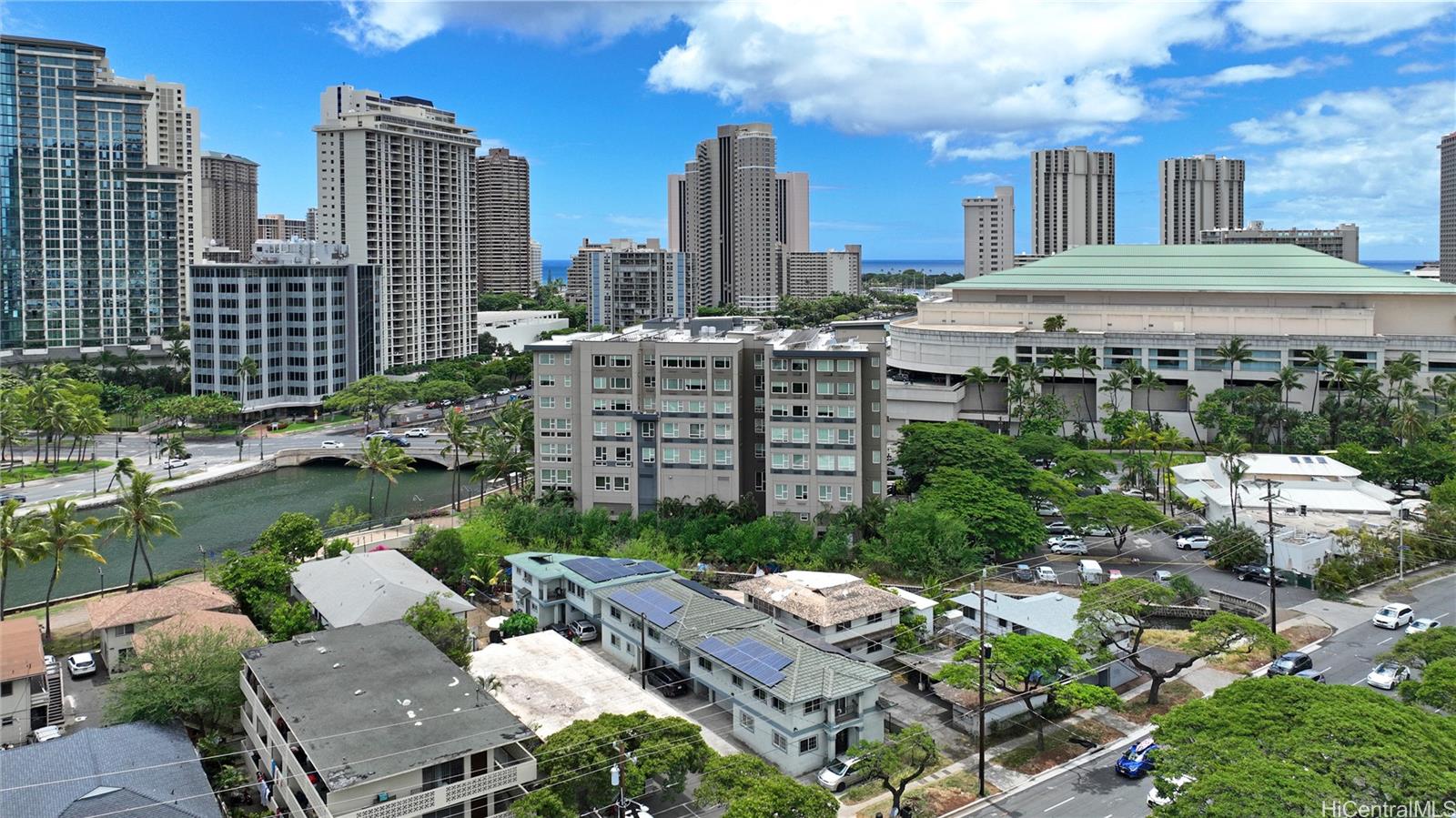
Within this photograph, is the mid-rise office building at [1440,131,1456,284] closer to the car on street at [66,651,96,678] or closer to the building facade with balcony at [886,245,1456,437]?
the building facade with balcony at [886,245,1456,437]

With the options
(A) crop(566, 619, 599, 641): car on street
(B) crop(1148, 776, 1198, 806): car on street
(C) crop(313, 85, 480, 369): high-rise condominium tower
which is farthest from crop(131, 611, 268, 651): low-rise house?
(C) crop(313, 85, 480, 369): high-rise condominium tower

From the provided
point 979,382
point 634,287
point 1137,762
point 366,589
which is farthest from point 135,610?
point 634,287

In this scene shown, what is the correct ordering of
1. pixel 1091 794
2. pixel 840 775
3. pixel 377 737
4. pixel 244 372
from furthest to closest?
pixel 244 372 → pixel 840 775 → pixel 1091 794 → pixel 377 737

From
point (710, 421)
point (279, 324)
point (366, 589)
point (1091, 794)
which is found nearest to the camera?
point (1091, 794)

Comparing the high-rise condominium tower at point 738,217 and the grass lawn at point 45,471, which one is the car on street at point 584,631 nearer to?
the grass lawn at point 45,471

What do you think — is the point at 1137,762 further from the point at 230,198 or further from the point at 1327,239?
the point at 230,198

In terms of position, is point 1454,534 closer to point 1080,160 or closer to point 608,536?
point 608,536

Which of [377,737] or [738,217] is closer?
[377,737]

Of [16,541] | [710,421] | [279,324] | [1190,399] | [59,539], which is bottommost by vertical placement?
[59,539]
